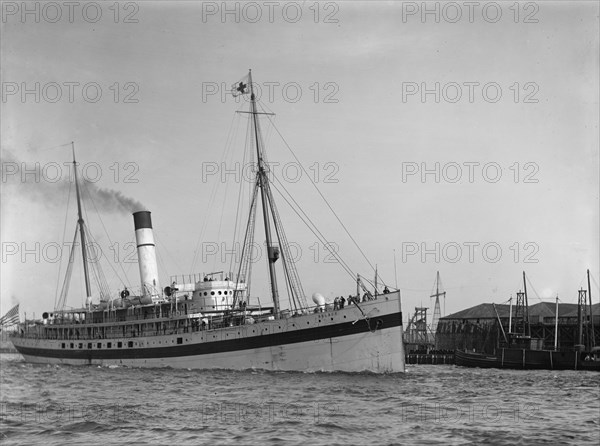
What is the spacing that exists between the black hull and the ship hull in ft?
73.6

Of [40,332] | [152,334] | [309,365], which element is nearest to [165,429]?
[309,365]

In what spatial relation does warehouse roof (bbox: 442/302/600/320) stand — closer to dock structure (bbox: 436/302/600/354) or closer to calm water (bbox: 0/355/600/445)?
dock structure (bbox: 436/302/600/354)

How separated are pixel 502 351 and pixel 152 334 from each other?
30154mm

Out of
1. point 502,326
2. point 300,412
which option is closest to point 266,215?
point 300,412

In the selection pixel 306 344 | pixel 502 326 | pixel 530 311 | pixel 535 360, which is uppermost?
pixel 306 344

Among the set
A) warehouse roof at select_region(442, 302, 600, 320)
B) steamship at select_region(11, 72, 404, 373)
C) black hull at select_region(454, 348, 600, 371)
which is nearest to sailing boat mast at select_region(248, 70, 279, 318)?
steamship at select_region(11, 72, 404, 373)

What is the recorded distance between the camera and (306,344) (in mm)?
45812

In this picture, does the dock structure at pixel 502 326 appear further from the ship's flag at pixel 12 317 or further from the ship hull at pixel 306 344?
the ship's flag at pixel 12 317

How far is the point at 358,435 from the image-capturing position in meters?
21.6

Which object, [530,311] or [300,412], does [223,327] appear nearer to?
[300,412]

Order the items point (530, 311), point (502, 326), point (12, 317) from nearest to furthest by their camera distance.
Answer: point (12, 317), point (502, 326), point (530, 311)

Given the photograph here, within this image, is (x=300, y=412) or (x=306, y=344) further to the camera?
(x=306, y=344)

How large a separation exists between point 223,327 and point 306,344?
26.0 feet

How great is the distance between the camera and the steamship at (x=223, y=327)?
146 ft
